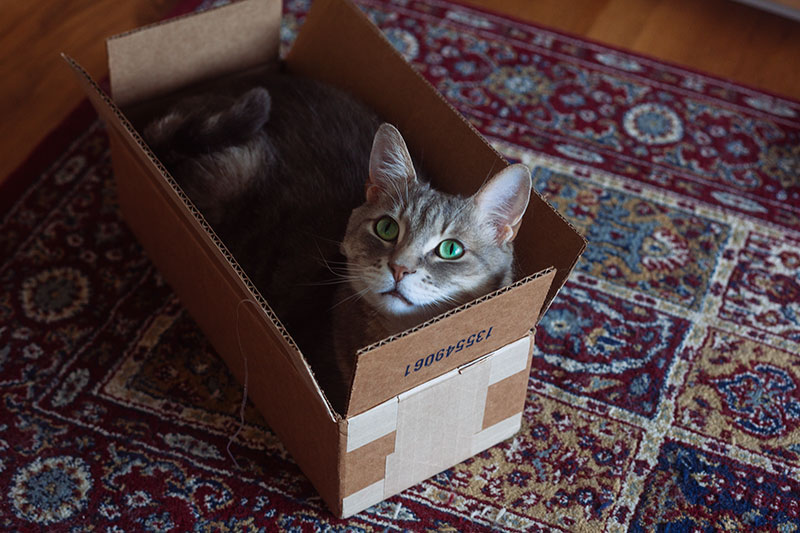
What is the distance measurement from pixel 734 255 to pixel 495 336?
32.3 inches

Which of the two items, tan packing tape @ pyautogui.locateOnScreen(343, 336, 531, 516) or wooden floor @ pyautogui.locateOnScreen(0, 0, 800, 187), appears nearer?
tan packing tape @ pyautogui.locateOnScreen(343, 336, 531, 516)

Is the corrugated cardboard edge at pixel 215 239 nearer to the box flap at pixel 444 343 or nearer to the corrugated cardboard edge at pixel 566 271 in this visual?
the box flap at pixel 444 343

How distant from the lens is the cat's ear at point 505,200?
109 cm

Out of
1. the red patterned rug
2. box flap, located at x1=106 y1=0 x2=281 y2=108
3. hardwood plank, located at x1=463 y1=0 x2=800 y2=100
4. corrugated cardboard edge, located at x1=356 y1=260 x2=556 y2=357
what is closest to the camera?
corrugated cardboard edge, located at x1=356 y1=260 x2=556 y2=357

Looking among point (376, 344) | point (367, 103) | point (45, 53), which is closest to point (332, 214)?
point (367, 103)

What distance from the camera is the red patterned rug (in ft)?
4.38

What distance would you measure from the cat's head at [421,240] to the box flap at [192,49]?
0.56 meters

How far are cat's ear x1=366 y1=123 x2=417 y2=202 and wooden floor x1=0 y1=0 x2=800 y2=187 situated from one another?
108 cm

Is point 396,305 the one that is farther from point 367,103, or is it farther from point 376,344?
point 367,103

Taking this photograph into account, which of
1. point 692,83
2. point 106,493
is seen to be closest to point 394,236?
point 106,493

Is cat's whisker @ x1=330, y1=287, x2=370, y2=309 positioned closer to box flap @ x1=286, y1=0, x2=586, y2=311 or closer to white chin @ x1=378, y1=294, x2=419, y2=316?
white chin @ x1=378, y1=294, x2=419, y2=316

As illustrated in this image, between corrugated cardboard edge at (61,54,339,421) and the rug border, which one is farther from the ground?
corrugated cardboard edge at (61,54,339,421)

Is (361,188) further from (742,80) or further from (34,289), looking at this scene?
(742,80)

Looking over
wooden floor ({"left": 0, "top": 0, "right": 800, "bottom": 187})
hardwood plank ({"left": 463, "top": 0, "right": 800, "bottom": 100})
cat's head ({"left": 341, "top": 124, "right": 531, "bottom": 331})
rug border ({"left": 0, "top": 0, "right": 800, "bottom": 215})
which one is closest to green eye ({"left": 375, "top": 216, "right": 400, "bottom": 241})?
cat's head ({"left": 341, "top": 124, "right": 531, "bottom": 331})
